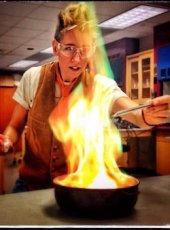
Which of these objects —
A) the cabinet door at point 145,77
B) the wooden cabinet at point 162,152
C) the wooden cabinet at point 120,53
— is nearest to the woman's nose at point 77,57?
the wooden cabinet at point 120,53

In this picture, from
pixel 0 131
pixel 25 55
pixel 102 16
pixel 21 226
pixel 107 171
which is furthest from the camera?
pixel 25 55

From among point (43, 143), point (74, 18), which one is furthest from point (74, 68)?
point (43, 143)

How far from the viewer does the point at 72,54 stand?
1.16 m

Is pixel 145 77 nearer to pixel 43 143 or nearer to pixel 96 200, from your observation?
pixel 43 143

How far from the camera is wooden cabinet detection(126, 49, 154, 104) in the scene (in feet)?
5.43

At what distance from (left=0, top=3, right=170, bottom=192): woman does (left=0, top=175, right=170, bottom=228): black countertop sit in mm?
279

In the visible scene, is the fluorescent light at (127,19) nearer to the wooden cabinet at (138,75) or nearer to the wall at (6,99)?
the wooden cabinet at (138,75)

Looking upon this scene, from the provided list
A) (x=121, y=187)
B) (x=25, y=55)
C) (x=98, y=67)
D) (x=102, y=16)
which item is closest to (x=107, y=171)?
(x=121, y=187)

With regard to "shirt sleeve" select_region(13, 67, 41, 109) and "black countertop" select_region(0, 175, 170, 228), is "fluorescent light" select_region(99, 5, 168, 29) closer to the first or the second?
"shirt sleeve" select_region(13, 67, 41, 109)

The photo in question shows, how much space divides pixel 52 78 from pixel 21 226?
0.67 metres

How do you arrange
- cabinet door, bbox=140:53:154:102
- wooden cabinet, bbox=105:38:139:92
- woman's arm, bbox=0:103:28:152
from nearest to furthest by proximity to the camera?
woman's arm, bbox=0:103:28:152 → wooden cabinet, bbox=105:38:139:92 → cabinet door, bbox=140:53:154:102

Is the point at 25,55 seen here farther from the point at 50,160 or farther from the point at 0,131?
the point at 50,160

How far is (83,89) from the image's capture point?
124cm

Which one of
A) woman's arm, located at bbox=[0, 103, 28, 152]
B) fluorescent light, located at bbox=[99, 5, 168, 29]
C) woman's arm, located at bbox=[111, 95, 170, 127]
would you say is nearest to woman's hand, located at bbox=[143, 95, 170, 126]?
A: woman's arm, located at bbox=[111, 95, 170, 127]
